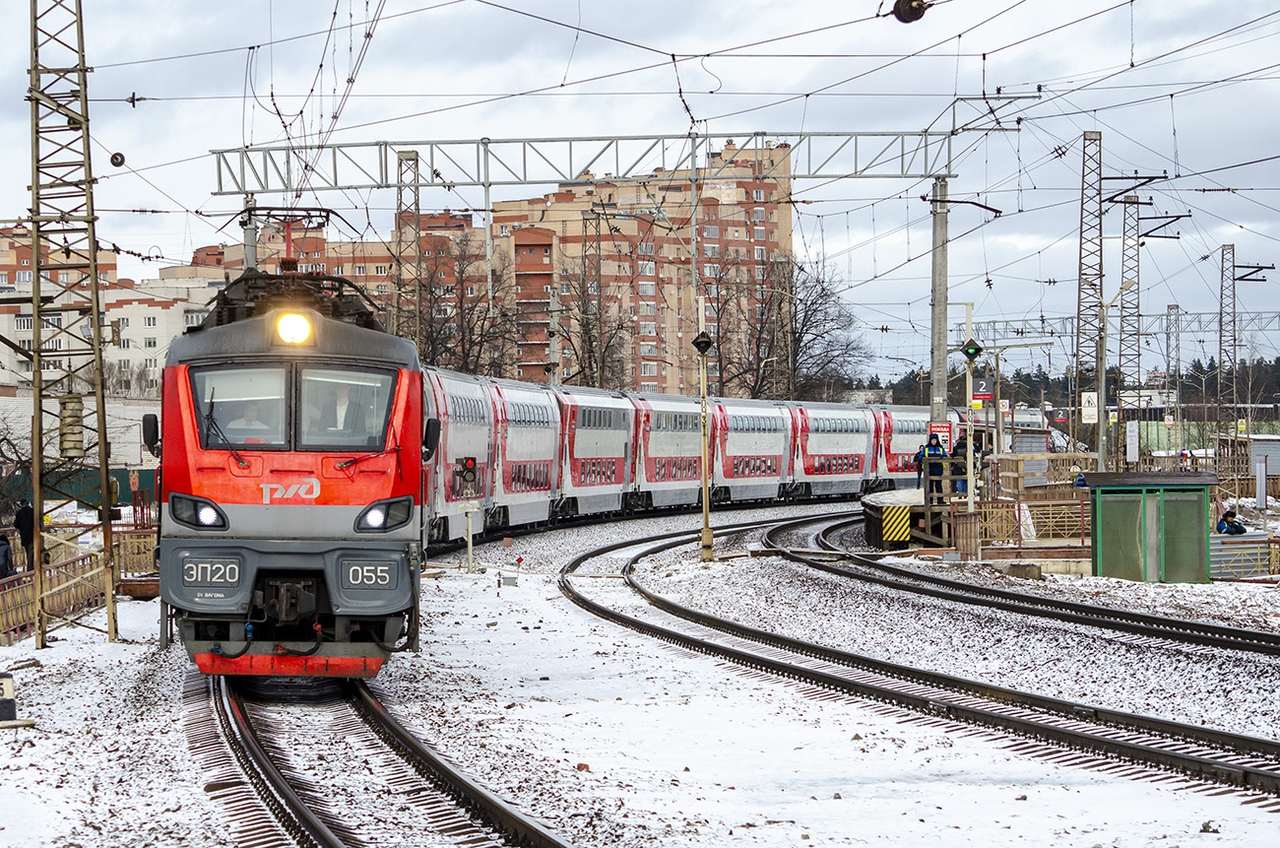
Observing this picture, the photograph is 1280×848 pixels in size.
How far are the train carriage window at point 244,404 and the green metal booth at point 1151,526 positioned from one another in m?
15.9

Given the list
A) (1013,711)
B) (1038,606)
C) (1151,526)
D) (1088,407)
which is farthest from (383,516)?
(1088,407)

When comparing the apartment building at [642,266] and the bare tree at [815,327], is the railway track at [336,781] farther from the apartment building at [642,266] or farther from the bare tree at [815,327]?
the apartment building at [642,266]

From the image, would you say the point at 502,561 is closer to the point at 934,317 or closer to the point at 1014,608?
the point at 934,317

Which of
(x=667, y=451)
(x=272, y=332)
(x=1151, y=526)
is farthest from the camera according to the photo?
(x=667, y=451)

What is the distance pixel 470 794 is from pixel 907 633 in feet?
30.5

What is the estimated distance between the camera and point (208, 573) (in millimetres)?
10789

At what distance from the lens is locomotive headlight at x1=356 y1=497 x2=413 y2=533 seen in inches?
434

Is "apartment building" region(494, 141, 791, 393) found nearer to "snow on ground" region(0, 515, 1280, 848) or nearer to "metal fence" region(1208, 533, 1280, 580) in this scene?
"metal fence" region(1208, 533, 1280, 580)

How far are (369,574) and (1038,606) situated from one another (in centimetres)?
1065

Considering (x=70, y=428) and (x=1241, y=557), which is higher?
(x=70, y=428)

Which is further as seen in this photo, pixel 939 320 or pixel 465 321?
pixel 465 321

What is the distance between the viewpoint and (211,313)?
12.1 meters

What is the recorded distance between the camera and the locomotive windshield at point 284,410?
36.2ft

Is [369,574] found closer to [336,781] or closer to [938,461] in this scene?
[336,781]
